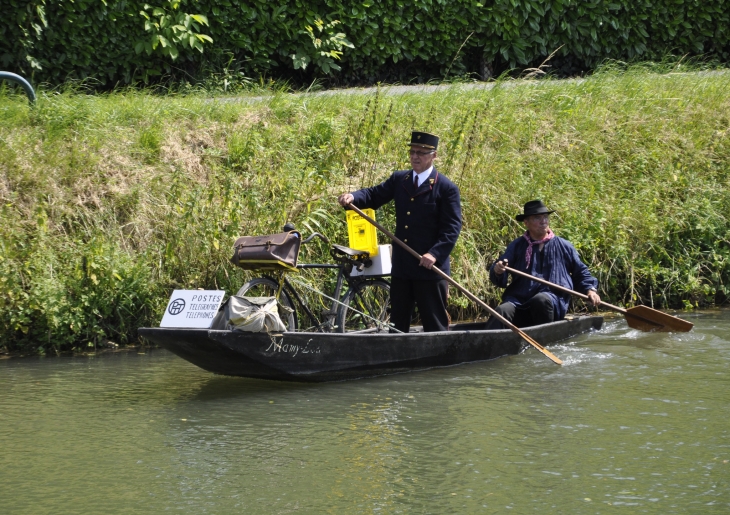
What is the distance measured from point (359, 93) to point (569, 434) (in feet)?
26.0

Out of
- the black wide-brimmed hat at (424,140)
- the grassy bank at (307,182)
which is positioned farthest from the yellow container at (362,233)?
the grassy bank at (307,182)

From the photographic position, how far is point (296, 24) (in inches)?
566

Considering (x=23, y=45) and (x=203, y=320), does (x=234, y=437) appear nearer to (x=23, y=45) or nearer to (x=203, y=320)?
(x=203, y=320)

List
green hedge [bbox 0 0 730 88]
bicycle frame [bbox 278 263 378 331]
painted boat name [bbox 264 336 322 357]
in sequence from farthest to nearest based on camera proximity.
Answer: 1. green hedge [bbox 0 0 730 88]
2. bicycle frame [bbox 278 263 378 331]
3. painted boat name [bbox 264 336 322 357]

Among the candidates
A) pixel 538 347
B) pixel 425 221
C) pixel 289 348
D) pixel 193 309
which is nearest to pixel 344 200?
pixel 425 221

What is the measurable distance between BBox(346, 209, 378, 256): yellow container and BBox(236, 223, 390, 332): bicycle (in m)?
0.10

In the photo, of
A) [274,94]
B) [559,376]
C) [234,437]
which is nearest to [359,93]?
[274,94]

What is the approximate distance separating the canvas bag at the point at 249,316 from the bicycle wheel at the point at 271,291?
892 mm

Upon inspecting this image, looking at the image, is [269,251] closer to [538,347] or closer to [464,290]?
[464,290]

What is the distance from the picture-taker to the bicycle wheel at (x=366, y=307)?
9.23 meters

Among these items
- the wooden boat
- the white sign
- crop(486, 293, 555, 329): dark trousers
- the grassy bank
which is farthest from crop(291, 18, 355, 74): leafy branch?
the white sign

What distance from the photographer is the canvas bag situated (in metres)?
7.52

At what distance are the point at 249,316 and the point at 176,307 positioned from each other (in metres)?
0.63

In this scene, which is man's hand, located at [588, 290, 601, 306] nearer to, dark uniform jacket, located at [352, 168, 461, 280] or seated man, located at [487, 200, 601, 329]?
seated man, located at [487, 200, 601, 329]
